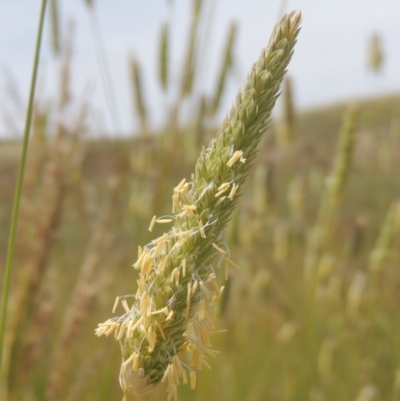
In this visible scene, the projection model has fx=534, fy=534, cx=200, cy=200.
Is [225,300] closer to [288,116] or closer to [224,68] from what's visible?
[224,68]

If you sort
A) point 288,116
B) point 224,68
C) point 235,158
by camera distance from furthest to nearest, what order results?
point 288,116 → point 224,68 → point 235,158

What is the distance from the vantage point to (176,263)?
39 centimetres

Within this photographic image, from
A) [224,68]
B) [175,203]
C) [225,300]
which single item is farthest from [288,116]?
[175,203]

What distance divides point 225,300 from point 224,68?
2.46 feet

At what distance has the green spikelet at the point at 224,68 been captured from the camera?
1.40 meters

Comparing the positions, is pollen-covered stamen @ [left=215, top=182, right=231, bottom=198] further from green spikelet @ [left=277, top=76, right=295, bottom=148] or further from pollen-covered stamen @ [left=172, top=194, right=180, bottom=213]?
green spikelet @ [left=277, top=76, right=295, bottom=148]

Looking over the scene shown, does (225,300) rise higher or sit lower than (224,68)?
lower

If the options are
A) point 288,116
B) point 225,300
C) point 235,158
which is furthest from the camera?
point 288,116

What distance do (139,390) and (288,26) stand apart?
0.28 meters

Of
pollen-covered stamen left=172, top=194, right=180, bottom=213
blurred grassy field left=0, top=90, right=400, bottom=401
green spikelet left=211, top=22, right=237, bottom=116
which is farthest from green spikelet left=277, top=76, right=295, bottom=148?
pollen-covered stamen left=172, top=194, right=180, bottom=213

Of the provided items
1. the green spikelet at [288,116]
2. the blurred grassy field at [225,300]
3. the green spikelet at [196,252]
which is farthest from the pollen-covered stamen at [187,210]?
the green spikelet at [288,116]

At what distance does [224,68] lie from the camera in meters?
1.41

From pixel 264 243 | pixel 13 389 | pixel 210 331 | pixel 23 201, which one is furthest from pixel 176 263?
pixel 264 243

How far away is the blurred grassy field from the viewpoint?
45.5 inches
